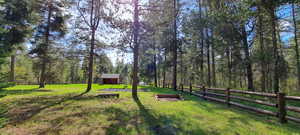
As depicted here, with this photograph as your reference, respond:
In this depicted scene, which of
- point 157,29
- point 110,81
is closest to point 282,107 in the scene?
point 157,29

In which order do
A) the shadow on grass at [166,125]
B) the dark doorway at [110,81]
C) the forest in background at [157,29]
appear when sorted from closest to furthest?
1. the shadow on grass at [166,125]
2. the forest in background at [157,29]
3. the dark doorway at [110,81]

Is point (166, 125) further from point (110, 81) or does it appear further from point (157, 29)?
point (110, 81)

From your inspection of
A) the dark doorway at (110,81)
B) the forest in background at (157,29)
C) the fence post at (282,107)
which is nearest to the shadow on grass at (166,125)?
the fence post at (282,107)

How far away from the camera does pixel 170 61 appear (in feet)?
71.4

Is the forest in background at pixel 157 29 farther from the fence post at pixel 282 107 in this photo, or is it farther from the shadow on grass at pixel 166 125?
the fence post at pixel 282 107

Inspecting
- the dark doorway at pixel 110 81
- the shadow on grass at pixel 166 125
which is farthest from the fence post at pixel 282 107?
the dark doorway at pixel 110 81

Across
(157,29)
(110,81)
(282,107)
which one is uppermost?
(157,29)

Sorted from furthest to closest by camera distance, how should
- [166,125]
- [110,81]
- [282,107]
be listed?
[110,81] < [282,107] < [166,125]

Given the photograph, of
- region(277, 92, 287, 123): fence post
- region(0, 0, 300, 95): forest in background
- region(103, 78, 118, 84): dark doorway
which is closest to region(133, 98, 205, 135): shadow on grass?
region(277, 92, 287, 123): fence post

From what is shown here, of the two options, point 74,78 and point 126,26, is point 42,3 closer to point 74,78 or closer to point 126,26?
point 126,26

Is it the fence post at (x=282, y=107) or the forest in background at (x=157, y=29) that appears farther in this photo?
the forest in background at (x=157, y=29)

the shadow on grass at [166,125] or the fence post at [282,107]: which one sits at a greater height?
the fence post at [282,107]

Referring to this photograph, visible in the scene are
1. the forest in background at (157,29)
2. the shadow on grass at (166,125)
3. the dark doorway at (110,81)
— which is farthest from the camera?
the dark doorway at (110,81)

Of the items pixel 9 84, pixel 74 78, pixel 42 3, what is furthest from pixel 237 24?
pixel 74 78
